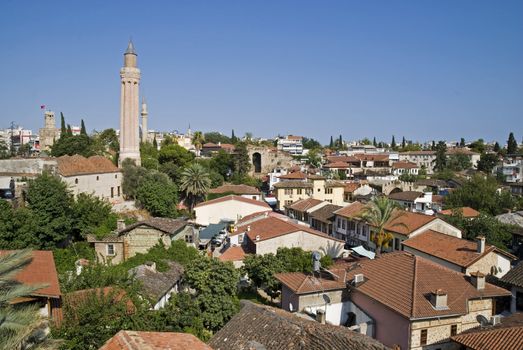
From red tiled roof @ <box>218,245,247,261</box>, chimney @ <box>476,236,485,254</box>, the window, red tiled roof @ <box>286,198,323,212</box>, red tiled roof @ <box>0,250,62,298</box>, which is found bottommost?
red tiled roof @ <box>218,245,247,261</box>

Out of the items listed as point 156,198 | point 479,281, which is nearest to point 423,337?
point 479,281

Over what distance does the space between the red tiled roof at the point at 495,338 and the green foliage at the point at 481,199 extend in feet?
141

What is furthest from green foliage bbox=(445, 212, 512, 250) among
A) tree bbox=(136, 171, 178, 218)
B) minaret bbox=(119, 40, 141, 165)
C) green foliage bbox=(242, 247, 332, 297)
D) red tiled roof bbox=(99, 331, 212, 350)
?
minaret bbox=(119, 40, 141, 165)

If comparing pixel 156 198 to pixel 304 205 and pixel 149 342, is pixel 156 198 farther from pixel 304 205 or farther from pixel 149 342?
pixel 149 342

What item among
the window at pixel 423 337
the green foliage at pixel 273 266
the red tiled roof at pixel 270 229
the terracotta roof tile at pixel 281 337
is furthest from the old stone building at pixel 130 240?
the window at pixel 423 337

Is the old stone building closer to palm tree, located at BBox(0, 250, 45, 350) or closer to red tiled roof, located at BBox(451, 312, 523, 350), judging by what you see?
palm tree, located at BBox(0, 250, 45, 350)

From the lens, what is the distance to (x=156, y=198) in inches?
1684

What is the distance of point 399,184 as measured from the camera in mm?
70125

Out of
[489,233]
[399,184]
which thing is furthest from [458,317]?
[399,184]

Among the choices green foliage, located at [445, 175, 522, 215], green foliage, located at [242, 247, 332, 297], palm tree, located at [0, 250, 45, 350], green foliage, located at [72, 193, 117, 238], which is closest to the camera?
palm tree, located at [0, 250, 45, 350]

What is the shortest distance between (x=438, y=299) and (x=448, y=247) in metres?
11.8

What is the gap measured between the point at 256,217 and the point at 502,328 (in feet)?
93.8

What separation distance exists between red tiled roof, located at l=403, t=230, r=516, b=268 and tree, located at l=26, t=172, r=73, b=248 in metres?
25.8

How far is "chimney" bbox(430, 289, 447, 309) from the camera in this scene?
1886cm
